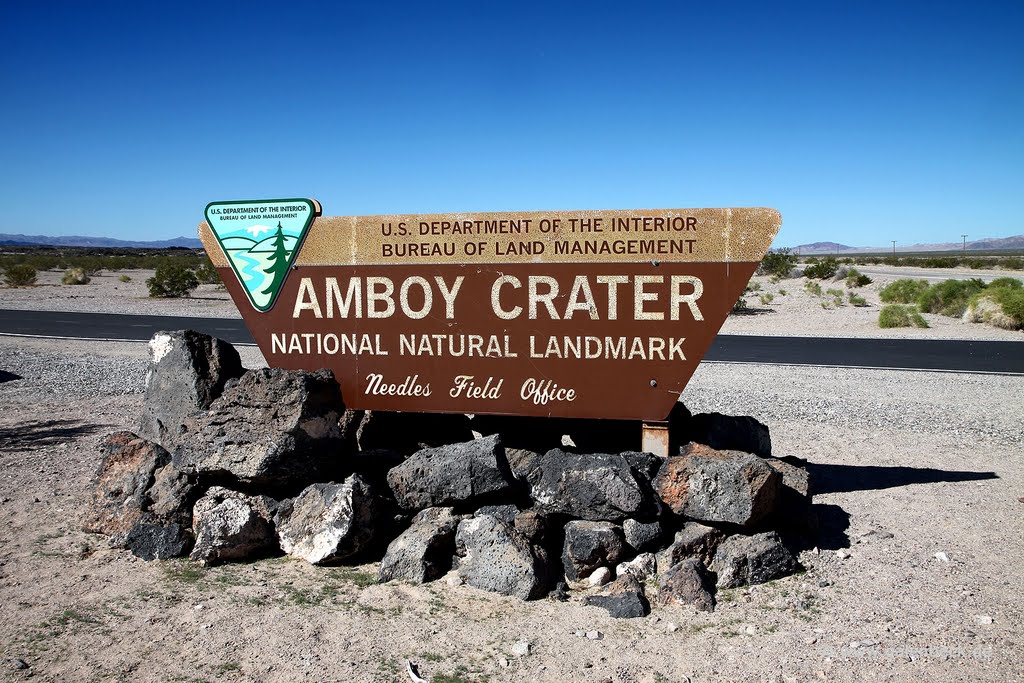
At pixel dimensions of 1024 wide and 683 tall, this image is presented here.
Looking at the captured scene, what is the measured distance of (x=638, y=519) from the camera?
19.7ft

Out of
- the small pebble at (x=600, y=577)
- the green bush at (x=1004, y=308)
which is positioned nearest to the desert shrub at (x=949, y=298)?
the green bush at (x=1004, y=308)

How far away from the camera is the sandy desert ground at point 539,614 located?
4.69 m

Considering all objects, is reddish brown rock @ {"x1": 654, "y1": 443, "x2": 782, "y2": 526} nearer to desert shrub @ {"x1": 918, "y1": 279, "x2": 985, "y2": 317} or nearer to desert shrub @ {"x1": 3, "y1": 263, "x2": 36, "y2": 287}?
desert shrub @ {"x1": 918, "y1": 279, "x2": 985, "y2": 317}

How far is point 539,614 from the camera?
542cm

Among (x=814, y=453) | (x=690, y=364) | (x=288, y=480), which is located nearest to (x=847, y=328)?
(x=814, y=453)

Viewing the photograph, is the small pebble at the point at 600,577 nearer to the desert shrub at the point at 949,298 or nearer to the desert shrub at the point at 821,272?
the desert shrub at the point at 949,298

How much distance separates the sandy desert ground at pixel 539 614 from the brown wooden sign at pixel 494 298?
1.69m

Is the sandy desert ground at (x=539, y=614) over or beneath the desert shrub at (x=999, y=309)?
beneath

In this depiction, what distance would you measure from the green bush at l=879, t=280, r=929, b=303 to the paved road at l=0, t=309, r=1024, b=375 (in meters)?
13.0

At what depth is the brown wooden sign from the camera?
6.41 meters

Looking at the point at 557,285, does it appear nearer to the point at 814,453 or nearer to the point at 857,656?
the point at 857,656

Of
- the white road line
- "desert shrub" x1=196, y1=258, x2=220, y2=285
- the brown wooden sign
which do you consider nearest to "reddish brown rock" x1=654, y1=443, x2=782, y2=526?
the brown wooden sign

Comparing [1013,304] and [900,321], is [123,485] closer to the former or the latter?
[900,321]

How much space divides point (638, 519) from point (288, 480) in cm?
264
